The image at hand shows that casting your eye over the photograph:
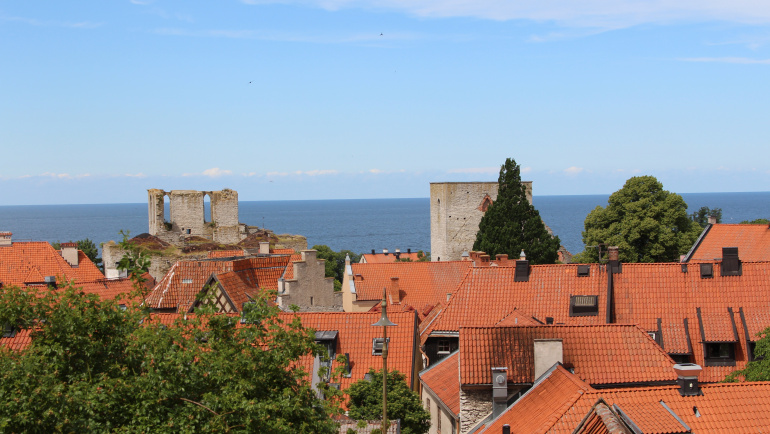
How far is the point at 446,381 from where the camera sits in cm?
2180

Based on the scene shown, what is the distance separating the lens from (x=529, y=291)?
96.9 ft

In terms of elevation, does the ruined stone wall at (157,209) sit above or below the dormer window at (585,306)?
above

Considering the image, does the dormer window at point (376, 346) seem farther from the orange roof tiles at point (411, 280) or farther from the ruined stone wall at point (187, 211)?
the ruined stone wall at point (187, 211)

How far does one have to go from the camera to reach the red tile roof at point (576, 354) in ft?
60.8

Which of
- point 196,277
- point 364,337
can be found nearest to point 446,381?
point 364,337

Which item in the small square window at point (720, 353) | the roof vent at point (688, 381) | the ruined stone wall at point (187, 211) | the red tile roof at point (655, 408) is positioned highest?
the ruined stone wall at point (187, 211)

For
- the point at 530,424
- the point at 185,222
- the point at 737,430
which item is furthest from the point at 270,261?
the point at 185,222

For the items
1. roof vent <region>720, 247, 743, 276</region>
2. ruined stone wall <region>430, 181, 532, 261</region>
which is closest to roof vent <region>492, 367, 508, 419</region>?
roof vent <region>720, 247, 743, 276</region>

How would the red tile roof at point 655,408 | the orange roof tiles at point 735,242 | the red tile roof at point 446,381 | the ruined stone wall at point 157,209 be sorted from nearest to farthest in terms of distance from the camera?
1. the red tile roof at point 655,408
2. the red tile roof at point 446,381
3. the orange roof tiles at point 735,242
4. the ruined stone wall at point 157,209

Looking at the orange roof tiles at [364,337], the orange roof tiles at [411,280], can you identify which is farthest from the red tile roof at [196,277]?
the orange roof tiles at [411,280]

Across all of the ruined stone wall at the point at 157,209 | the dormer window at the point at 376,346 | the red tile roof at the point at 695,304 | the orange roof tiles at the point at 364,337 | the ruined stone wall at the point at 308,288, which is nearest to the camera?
the orange roof tiles at the point at 364,337

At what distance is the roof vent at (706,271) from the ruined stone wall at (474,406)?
Answer: 1352 centimetres

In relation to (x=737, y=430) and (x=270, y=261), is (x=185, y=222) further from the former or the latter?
(x=737, y=430)

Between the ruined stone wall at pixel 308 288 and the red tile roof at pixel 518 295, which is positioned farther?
the ruined stone wall at pixel 308 288
